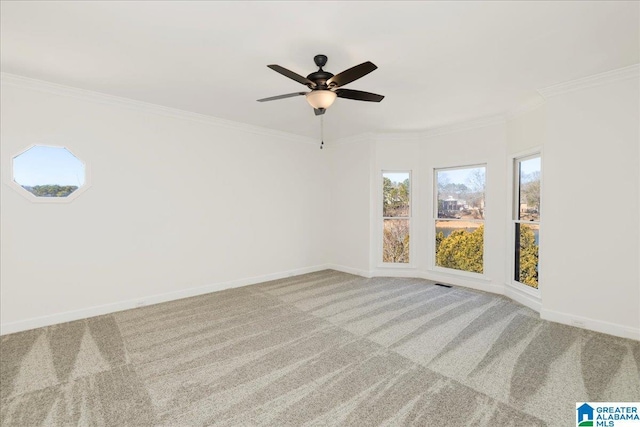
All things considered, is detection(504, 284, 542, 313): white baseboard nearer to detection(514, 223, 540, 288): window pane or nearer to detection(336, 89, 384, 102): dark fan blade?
detection(514, 223, 540, 288): window pane

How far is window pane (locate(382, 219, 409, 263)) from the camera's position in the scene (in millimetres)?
5914

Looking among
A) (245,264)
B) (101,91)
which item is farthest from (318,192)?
(101,91)

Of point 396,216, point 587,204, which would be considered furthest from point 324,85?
point 396,216

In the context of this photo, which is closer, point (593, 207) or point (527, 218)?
point (593, 207)

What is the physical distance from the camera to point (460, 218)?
17.6 feet

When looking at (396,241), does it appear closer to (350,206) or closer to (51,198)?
(350,206)

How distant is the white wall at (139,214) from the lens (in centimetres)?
338

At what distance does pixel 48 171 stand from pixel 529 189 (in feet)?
21.0

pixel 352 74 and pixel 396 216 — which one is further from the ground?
pixel 352 74

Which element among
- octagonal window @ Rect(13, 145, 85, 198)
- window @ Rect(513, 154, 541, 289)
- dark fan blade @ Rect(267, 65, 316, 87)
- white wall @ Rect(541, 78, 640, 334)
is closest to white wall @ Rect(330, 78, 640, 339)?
white wall @ Rect(541, 78, 640, 334)

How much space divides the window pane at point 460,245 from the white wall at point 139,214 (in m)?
2.81

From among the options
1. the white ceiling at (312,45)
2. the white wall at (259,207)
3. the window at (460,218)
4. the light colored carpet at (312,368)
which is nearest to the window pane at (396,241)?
the white wall at (259,207)

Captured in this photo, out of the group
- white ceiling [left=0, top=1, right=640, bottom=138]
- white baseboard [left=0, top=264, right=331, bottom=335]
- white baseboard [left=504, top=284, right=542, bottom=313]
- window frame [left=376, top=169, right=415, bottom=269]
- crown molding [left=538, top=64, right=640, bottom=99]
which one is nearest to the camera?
white ceiling [left=0, top=1, right=640, bottom=138]

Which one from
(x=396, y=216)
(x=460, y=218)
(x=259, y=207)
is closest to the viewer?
(x=460, y=218)
